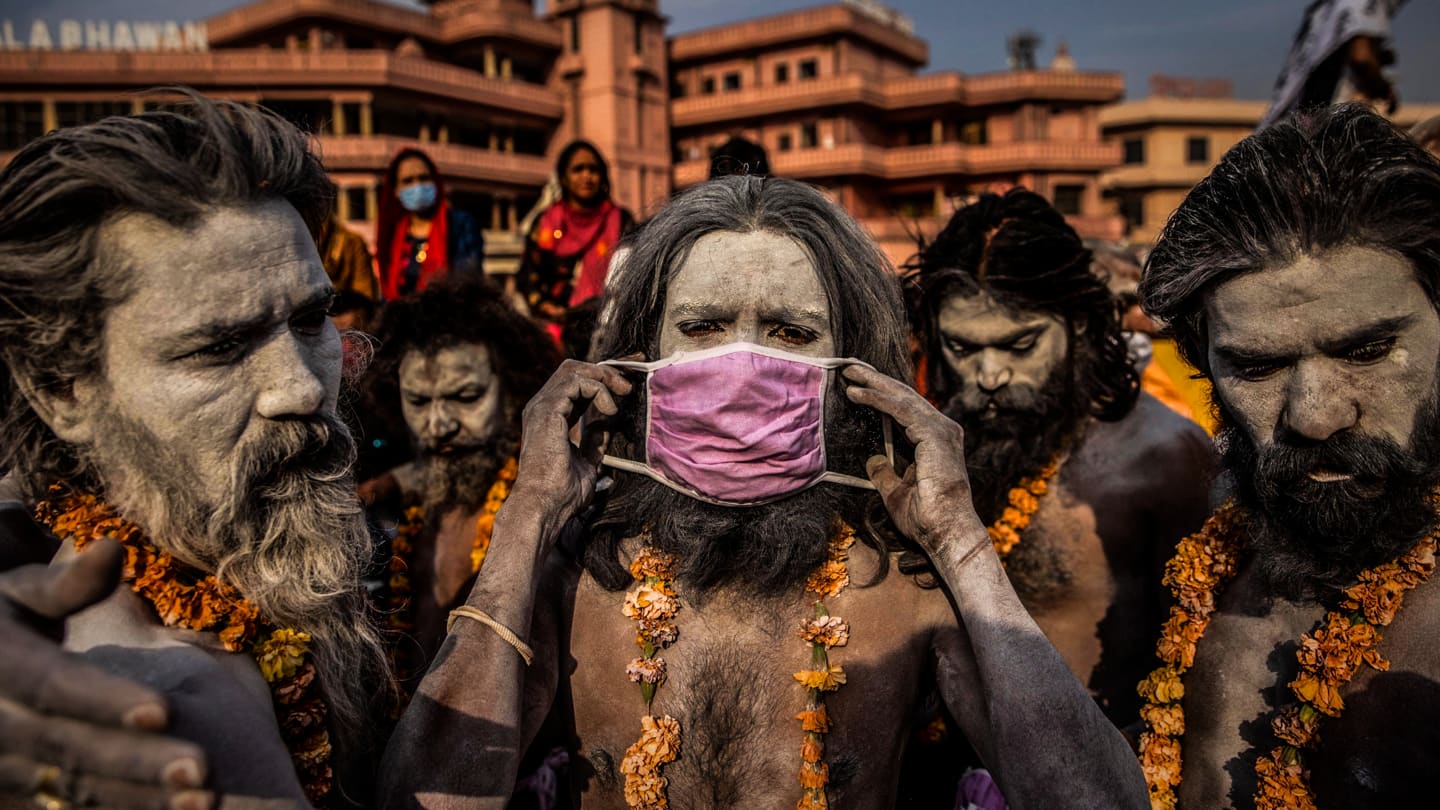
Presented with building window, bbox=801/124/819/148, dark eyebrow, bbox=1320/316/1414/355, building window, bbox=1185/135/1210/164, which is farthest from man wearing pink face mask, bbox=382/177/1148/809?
building window, bbox=1185/135/1210/164

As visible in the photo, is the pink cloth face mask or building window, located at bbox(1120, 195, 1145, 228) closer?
the pink cloth face mask

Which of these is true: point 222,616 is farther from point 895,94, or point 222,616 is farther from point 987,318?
point 895,94

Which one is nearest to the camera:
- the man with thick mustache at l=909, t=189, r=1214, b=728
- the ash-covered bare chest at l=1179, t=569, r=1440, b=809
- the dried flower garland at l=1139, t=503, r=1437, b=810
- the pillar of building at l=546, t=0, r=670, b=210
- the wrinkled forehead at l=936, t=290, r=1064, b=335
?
the ash-covered bare chest at l=1179, t=569, r=1440, b=809

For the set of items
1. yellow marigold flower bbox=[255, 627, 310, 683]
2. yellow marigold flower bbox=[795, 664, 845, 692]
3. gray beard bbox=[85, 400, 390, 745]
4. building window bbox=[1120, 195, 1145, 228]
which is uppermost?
building window bbox=[1120, 195, 1145, 228]

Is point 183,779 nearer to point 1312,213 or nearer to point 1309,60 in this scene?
point 1312,213

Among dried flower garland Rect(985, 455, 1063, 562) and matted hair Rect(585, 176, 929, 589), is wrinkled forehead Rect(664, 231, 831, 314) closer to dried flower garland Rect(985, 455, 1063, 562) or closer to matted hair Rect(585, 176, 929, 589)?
matted hair Rect(585, 176, 929, 589)

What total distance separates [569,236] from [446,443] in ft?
11.6

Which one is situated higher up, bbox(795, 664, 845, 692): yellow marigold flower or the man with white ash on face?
the man with white ash on face

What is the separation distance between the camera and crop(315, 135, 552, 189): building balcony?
28.3 meters

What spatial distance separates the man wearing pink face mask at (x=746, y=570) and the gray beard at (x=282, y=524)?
0.23 m

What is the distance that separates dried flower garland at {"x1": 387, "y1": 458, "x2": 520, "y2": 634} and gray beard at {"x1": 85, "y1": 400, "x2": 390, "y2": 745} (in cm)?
211

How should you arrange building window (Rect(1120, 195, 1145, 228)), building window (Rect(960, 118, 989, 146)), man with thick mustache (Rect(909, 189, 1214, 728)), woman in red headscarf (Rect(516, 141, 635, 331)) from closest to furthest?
1. man with thick mustache (Rect(909, 189, 1214, 728))
2. woman in red headscarf (Rect(516, 141, 635, 331))
3. building window (Rect(960, 118, 989, 146))
4. building window (Rect(1120, 195, 1145, 228))

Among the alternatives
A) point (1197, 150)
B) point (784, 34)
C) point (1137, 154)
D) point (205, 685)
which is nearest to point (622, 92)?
point (784, 34)

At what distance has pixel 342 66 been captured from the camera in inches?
1152
